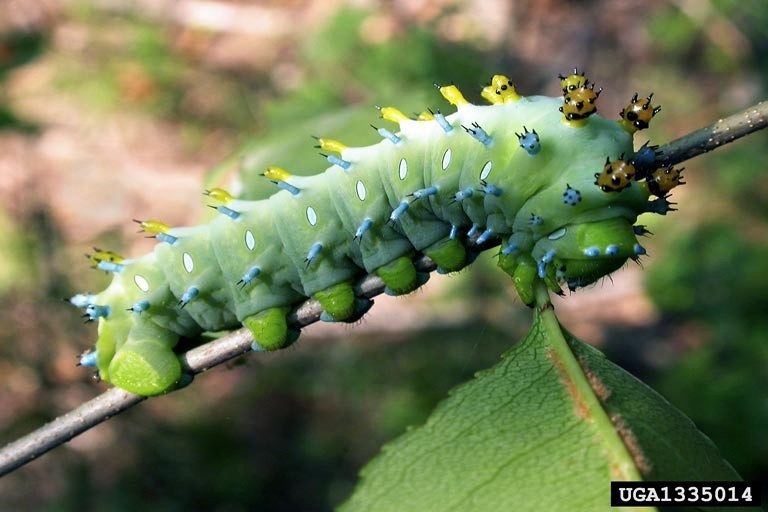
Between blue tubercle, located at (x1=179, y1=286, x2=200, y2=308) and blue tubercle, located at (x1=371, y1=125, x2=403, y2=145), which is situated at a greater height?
blue tubercle, located at (x1=371, y1=125, x2=403, y2=145)

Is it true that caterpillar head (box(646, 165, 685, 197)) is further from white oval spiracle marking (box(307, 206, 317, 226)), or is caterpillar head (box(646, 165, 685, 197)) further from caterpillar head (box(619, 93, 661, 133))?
white oval spiracle marking (box(307, 206, 317, 226))

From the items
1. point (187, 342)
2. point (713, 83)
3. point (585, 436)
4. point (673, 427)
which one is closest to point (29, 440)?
point (187, 342)

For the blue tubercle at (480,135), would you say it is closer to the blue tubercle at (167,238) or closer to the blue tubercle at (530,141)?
the blue tubercle at (530,141)

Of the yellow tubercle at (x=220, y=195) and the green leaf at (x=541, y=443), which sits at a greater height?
the yellow tubercle at (x=220, y=195)

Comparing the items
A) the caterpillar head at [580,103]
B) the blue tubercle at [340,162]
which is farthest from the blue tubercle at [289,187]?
the caterpillar head at [580,103]

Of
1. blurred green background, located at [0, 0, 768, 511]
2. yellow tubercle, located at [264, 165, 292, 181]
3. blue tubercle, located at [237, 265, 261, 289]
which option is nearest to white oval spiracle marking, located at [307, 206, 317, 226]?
yellow tubercle, located at [264, 165, 292, 181]

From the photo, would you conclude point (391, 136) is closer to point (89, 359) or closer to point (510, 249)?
point (510, 249)

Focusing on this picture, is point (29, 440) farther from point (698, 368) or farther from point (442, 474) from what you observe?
point (698, 368)
